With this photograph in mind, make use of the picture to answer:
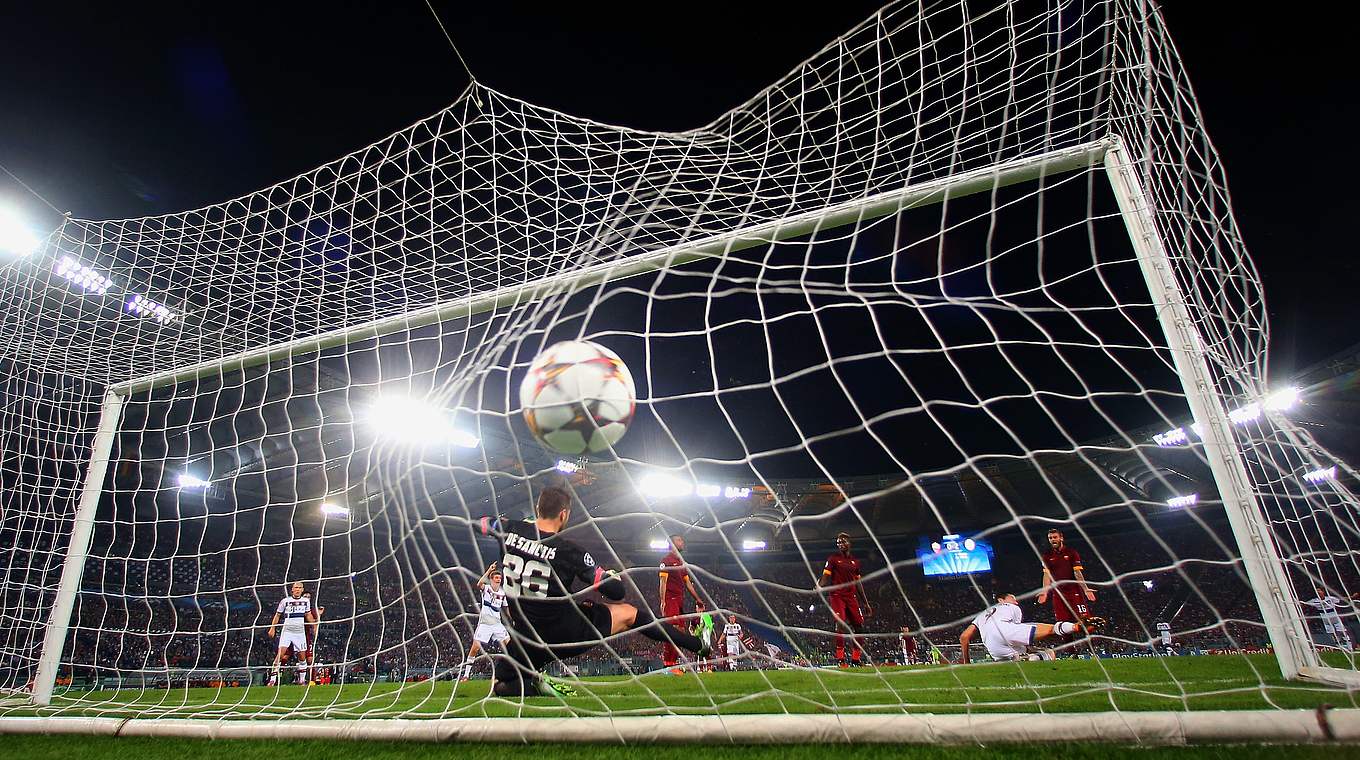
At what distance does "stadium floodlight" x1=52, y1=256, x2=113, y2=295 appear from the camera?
434 cm

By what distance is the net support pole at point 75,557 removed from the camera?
381 cm

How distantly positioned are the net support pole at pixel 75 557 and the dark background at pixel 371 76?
2.90 metres

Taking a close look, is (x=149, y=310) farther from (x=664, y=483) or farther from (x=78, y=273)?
(x=664, y=483)

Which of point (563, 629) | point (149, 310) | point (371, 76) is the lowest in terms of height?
point (563, 629)

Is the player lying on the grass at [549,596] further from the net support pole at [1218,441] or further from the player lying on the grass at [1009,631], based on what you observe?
the player lying on the grass at [1009,631]

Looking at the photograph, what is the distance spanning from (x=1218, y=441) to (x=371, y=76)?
6461 mm

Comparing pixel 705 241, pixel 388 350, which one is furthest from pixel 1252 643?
pixel 388 350

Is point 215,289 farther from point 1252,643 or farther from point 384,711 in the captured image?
point 1252,643

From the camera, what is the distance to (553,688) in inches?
128

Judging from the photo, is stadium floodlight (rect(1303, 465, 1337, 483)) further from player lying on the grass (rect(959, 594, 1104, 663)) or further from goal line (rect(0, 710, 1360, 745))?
player lying on the grass (rect(959, 594, 1104, 663))

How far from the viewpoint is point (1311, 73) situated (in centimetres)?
598

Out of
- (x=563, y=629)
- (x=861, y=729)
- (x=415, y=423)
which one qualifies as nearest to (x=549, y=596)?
(x=563, y=629)

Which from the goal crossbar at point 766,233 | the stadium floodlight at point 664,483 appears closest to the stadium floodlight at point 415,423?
the goal crossbar at point 766,233

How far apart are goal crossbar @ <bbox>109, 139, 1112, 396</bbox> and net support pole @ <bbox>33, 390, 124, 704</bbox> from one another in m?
1.88
